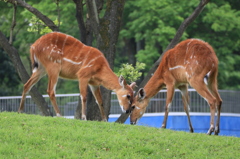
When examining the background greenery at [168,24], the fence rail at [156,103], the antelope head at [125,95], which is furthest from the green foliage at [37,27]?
the fence rail at [156,103]

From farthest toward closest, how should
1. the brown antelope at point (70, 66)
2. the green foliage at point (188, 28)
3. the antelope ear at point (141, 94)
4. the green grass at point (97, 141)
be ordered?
the green foliage at point (188, 28), the antelope ear at point (141, 94), the brown antelope at point (70, 66), the green grass at point (97, 141)

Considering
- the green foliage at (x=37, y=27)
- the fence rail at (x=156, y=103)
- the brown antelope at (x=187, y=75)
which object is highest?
the green foliage at (x=37, y=27)

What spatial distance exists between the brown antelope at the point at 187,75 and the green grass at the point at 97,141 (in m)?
1.20

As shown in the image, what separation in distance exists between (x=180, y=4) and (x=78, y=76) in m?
14.3

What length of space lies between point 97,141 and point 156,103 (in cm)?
1447

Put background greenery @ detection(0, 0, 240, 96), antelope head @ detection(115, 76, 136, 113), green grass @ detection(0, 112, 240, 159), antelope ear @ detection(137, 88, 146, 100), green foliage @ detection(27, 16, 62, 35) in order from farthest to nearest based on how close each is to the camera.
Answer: background greenery @ detection(0, 0, 240, 96)
green foliage @ detection(27, 16, 62, 35)
antelope ear @ detection(137, 88, 146, 100)
antelope head @ detection(115, 76, 136, 113)
green grass @ detection(0, 112, 240, 159)

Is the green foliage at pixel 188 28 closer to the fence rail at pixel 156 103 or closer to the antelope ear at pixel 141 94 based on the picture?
the fence rail at pixel 156 103

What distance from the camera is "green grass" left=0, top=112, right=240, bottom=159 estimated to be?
870cm

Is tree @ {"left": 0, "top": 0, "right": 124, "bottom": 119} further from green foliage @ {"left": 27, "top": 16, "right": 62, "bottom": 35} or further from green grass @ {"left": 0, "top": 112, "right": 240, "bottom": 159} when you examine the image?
green grass @ {"left": 0, "top": 112, "right": 240, "bottom": 159}

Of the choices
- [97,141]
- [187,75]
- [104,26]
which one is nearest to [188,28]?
[104,26]

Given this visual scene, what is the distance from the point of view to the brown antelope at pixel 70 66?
11797 millimetres

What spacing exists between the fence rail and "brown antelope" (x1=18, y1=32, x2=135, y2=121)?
427 inches

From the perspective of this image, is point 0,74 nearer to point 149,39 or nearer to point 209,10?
point 149,39

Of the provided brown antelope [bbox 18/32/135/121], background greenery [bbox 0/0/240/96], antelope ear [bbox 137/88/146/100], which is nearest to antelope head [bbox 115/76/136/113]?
brown antelope [bbox 18/32/135/121]
